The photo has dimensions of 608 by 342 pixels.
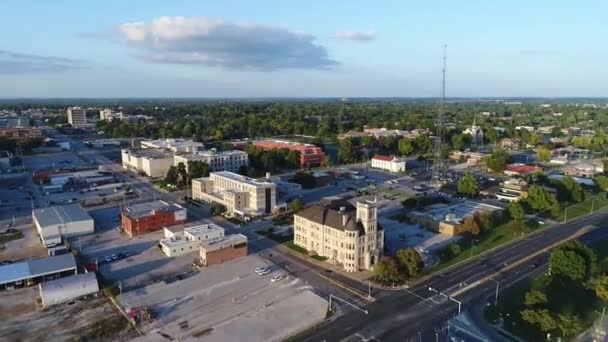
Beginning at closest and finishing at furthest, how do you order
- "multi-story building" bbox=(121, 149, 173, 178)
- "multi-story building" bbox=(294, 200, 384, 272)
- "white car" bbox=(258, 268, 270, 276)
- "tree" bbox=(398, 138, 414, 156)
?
"white car" bbox=(258, 268, 270, 276), "multi-story building" bbox=(294, 200, 384, 272), "multi-story building" bbox=(121, 149, 173, 178), "tree" bbox=(398, 138, 414, 156)

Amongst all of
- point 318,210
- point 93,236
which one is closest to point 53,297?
point 93,236

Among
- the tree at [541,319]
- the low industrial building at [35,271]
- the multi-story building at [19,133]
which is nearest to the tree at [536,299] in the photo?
the tree at [541,319]

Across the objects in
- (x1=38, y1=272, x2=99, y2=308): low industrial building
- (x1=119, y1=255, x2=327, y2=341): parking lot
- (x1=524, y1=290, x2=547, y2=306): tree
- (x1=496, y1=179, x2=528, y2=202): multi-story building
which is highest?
(x1=496, y1=179, x2=528, y2=202): multi-story building

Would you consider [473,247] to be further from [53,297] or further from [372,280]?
[53,297]

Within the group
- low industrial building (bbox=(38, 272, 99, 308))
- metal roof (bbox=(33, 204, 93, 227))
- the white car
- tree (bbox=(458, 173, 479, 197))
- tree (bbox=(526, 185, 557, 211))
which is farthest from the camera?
tree (bbox=(458, 173, 479, 197))

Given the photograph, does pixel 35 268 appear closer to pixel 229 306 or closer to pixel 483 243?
pixel 229 306

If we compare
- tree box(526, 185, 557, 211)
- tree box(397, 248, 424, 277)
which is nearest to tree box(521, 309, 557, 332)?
tree box(397, 248, 424, 277)

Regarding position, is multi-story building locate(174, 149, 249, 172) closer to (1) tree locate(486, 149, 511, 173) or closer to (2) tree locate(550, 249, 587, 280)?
(1) tree locate(486, 149, 511, 173)

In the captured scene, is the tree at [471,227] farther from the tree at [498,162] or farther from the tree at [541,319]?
the tree at [498,162]
